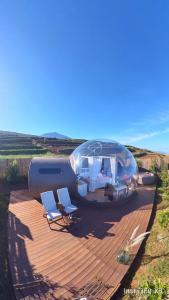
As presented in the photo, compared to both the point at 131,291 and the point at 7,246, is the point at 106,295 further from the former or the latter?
the point at 7,246

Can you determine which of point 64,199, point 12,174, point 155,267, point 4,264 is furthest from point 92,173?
point 4,264

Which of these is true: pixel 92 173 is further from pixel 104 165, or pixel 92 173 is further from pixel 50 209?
pixel 50 209

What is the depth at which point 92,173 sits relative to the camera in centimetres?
1166

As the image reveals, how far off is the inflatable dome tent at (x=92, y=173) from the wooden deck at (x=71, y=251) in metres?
1.10

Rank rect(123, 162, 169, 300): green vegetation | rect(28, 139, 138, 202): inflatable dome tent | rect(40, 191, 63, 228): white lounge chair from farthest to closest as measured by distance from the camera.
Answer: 1. rect(28, 139, 138, 202): inflatable dome tent
2. rect(40, 191, 63, 228): white lounge chair
3. rect(123, 162, 169, 300): green vegetation

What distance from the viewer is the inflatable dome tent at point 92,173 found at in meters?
10.8

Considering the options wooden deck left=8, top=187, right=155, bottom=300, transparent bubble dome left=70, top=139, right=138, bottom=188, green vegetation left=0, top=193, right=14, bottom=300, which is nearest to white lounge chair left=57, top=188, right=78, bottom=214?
wooden deck left=8, top=187, right=155, bottom=300

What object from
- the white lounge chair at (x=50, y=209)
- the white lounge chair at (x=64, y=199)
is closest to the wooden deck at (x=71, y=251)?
the white lounge chair at (x=50, y=209)

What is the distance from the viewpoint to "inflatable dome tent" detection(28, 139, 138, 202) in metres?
10.8

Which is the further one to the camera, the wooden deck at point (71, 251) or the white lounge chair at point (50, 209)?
the white lounge chair at point (50, 209)

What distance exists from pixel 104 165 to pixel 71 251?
5980mm

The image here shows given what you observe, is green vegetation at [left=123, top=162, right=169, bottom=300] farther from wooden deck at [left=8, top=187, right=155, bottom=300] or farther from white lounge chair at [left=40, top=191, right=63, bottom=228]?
white lounge chair at [left=40, top=191, right=63, bottom=228]

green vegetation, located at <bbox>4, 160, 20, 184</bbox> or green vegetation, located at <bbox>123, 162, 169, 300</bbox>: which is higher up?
green vegetation, located at <bbox>4, 160, 20, 184</bbox>

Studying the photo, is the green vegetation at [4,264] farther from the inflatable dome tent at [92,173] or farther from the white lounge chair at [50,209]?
the inflatable dome tent at [92,173]
